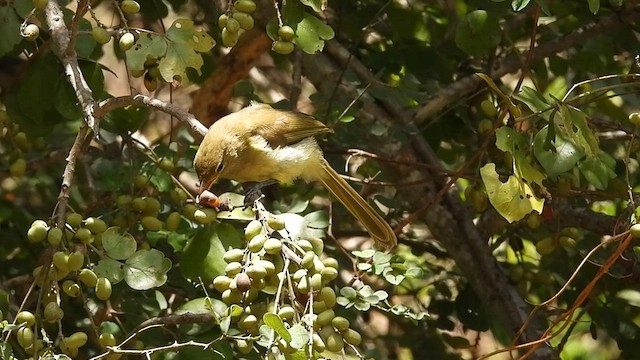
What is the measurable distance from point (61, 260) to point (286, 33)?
30.0 inches

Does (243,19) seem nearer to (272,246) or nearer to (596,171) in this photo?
(272,246)

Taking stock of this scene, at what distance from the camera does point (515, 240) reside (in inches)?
133

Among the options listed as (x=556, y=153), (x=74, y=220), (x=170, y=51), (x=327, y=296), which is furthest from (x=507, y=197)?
(x=74, y=220)

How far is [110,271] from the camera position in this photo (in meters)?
2.12

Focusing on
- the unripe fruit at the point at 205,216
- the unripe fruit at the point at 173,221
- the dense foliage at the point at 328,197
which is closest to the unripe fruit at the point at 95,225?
the dense foliage at the point at 328,197

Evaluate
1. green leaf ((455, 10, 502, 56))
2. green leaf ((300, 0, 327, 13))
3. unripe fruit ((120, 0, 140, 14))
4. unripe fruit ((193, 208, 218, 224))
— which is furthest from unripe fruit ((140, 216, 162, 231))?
green leaf ((455, 10, 502, 56))

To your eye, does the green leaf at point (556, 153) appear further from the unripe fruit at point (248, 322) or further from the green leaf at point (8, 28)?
the green leaf at point (8, 28)

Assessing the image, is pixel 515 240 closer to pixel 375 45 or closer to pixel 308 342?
pixel 375 45

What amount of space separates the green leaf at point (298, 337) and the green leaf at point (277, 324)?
2 cm

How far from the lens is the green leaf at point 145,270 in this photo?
2137 mm

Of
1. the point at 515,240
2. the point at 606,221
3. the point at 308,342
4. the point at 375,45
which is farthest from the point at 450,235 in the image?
the point at 308,342

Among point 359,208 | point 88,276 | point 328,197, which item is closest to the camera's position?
point 88,276

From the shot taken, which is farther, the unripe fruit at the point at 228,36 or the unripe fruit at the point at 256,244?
the unripe fruit at the point at 228,36

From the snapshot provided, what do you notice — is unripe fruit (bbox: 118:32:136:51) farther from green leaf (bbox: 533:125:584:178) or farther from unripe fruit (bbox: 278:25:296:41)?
green leaf (bbox: 533:125:584:178)
